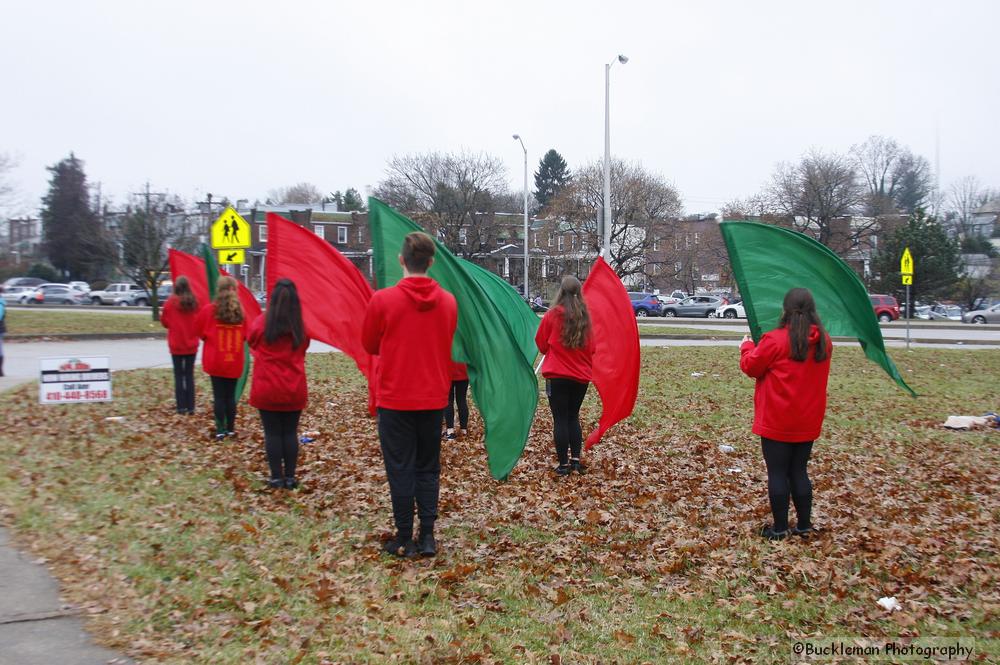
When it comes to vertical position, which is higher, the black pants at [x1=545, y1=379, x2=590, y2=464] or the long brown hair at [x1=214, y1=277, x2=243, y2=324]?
the long brown hair at [x1=214, y1=277, x2=243, y2=324]

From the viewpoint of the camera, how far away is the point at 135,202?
124ft

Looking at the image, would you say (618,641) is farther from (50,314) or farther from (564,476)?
(50,314)

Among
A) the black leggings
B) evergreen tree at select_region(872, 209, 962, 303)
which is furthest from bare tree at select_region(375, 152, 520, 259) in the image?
the black leggings

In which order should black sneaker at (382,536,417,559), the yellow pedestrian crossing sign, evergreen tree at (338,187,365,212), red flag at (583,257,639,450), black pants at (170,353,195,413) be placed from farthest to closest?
1. evergreen tree at (338,187,365,212)
2. the yellow pedestrian crossing sign
3. black pants at (170,353,195,413)
4. red flag at (583,257,639,450)
5. black sneaker at (382,536,417,559)

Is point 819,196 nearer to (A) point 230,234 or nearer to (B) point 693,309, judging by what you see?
(B) point 693,309

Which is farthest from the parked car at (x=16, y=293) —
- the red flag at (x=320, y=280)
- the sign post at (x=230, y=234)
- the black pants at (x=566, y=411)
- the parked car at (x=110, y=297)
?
the black pants at (x=566, y=411)

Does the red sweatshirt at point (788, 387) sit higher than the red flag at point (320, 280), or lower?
lower

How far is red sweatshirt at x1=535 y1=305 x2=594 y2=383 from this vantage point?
Answer: 8102mm

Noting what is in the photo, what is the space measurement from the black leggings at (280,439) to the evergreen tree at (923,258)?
2237 inches

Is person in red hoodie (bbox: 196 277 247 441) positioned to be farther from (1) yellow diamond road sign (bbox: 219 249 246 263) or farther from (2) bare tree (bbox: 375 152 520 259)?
(2) bare tree (bbox: 375 152 520 259)

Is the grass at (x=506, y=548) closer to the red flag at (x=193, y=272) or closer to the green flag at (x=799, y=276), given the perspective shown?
the green flag at (x=799, y=276)

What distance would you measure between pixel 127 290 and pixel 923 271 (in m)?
54.1

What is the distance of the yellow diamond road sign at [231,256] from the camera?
631 inches

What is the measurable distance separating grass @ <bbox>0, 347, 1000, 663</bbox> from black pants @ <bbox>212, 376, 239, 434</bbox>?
337mm
